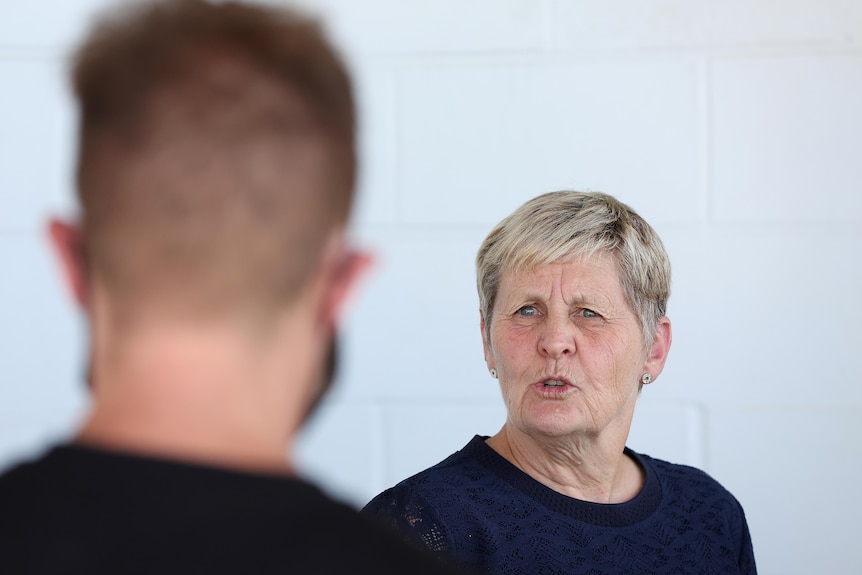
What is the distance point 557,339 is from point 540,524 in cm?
30

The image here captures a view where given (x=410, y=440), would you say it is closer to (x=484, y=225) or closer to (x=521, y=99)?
(x=484, y=225)

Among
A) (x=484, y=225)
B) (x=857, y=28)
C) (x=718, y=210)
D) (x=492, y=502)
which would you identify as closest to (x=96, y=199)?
(x=492, y=502)

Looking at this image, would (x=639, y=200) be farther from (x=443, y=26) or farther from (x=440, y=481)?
(x=440, y=481)

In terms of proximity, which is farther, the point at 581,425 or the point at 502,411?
the point at 502,411

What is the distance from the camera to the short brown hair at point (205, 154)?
609mm

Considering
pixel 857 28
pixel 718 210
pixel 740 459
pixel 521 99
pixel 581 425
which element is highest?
pixel 857 28

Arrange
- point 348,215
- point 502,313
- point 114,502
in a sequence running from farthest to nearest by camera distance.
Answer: point 502,313
point 348,215
point 114,502

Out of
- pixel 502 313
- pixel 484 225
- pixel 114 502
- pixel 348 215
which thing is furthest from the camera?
pixel 484 225

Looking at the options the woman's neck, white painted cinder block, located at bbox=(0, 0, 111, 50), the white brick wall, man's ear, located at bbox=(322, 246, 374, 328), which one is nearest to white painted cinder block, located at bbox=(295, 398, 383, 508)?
the white brick wall

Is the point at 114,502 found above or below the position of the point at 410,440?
above

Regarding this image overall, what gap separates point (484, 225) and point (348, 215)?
1704mm

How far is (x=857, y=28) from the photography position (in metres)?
2.39

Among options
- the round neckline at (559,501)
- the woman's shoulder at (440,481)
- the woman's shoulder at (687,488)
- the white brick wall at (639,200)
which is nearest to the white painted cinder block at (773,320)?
the white brick wall at (639,200)

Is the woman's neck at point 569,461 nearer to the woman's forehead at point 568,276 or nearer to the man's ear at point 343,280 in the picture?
the woman's forehead at point 568,276
